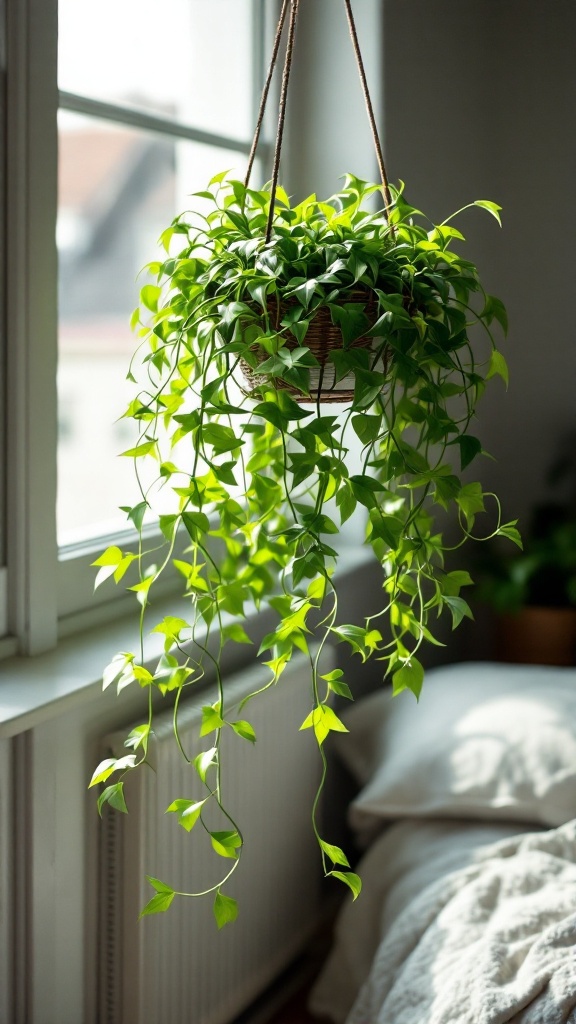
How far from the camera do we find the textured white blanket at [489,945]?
1.34 m

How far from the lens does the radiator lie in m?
1.56

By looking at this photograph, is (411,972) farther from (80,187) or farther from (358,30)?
(80,187)

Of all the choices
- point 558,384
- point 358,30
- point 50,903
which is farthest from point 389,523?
point 558,384

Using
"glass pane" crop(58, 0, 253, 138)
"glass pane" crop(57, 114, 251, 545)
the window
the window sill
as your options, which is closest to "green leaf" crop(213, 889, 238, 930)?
the window sill

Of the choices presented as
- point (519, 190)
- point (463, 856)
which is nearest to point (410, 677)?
point (463, 856)

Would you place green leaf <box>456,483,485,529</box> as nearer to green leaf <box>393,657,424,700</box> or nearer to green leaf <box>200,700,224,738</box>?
green leaf <box>393,657,424,700</box>

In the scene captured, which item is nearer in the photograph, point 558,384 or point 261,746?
point 261,746

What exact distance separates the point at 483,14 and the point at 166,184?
1092mm

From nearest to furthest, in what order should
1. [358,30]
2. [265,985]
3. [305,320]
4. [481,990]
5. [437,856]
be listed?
1. [305,320]
2. [481,990]
3. [437,856]
4. [265,985]
5. [358,30]

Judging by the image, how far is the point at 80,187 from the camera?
4379 millimetres

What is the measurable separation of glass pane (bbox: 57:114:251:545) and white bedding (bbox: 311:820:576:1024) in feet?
2.56

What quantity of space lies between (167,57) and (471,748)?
138 cm

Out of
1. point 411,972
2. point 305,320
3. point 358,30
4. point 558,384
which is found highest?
point 358,30

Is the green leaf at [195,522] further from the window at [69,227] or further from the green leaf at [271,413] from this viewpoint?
the window at [69,227]
